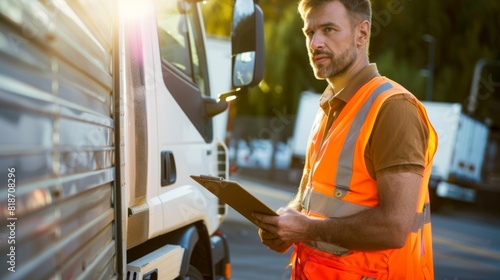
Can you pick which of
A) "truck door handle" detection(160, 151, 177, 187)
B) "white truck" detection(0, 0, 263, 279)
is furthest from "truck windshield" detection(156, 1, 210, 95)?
"truck door handle" detection(160, 151, 177, 187)

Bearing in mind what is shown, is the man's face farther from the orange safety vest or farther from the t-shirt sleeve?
the t-shirt sleeve

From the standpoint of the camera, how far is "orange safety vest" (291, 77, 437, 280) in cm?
239

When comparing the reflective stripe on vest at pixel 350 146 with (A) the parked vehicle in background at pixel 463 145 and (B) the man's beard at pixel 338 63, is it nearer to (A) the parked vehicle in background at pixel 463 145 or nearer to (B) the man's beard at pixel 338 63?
(B) the man's beard at pixel 338 63

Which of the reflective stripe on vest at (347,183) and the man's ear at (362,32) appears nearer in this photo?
the reflective stripe on vest at (347,183)

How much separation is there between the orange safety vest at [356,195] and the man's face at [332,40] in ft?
0.40

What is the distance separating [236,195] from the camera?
2.38 meters

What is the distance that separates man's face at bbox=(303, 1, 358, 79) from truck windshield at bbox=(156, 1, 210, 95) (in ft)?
2.72

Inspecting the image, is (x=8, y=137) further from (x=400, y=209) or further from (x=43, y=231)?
(x=400, y=209)

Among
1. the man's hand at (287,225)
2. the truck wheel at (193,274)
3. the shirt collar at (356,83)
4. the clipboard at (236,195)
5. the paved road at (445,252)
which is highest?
the shirt collar at (356,83)

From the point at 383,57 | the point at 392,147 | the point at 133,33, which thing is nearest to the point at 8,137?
the point at 392,147

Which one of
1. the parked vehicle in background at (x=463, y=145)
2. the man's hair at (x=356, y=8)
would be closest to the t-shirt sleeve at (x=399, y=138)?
the man's hair at (x=356, y=8)

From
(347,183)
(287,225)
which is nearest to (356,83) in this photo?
(347,183)

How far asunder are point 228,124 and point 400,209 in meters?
7.49

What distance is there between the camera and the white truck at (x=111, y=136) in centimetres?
132
